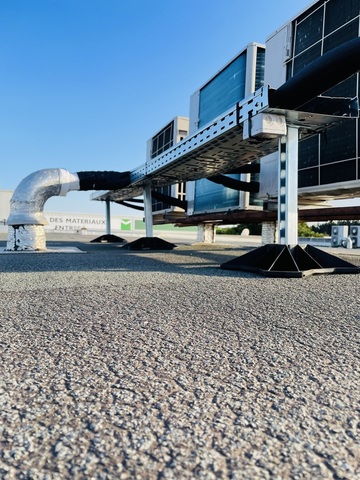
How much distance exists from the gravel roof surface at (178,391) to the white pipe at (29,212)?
23.6 ft

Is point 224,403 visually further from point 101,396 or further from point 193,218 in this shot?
point 193,218

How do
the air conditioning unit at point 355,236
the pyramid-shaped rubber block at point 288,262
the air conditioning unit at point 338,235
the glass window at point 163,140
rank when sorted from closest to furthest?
the pyramid-shaped rubber block at point 288,262, the air conditioning unit at point 355,236, the air conditioning unit at point 338,235, the glass window at point 163,140

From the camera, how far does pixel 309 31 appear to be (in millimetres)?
8070

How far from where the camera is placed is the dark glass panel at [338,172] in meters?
7.08

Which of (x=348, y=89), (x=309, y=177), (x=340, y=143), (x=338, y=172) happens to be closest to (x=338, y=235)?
(x=309, y=177)

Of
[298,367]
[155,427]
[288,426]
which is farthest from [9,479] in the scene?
[298,367]

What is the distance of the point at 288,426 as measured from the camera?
1155 mm

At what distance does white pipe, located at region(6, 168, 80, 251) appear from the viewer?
952 centimetres

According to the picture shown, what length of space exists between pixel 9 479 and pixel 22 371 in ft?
2.41

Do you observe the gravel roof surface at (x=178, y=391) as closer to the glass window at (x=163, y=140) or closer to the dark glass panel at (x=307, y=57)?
the dark glass panel at (x=307, y=57)

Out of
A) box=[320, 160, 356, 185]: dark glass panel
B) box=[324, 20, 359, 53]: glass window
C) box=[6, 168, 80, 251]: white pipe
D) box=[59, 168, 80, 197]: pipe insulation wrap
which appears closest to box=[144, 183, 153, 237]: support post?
box=[59, 168, 80, 197]: pipe insulation wrap

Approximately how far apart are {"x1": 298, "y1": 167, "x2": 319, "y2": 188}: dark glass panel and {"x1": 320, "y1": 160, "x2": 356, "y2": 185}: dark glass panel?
0.17 metres

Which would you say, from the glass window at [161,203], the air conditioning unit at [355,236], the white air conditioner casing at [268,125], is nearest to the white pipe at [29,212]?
the white air conditioner casing at [268,125]

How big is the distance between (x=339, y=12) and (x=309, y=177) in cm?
351
